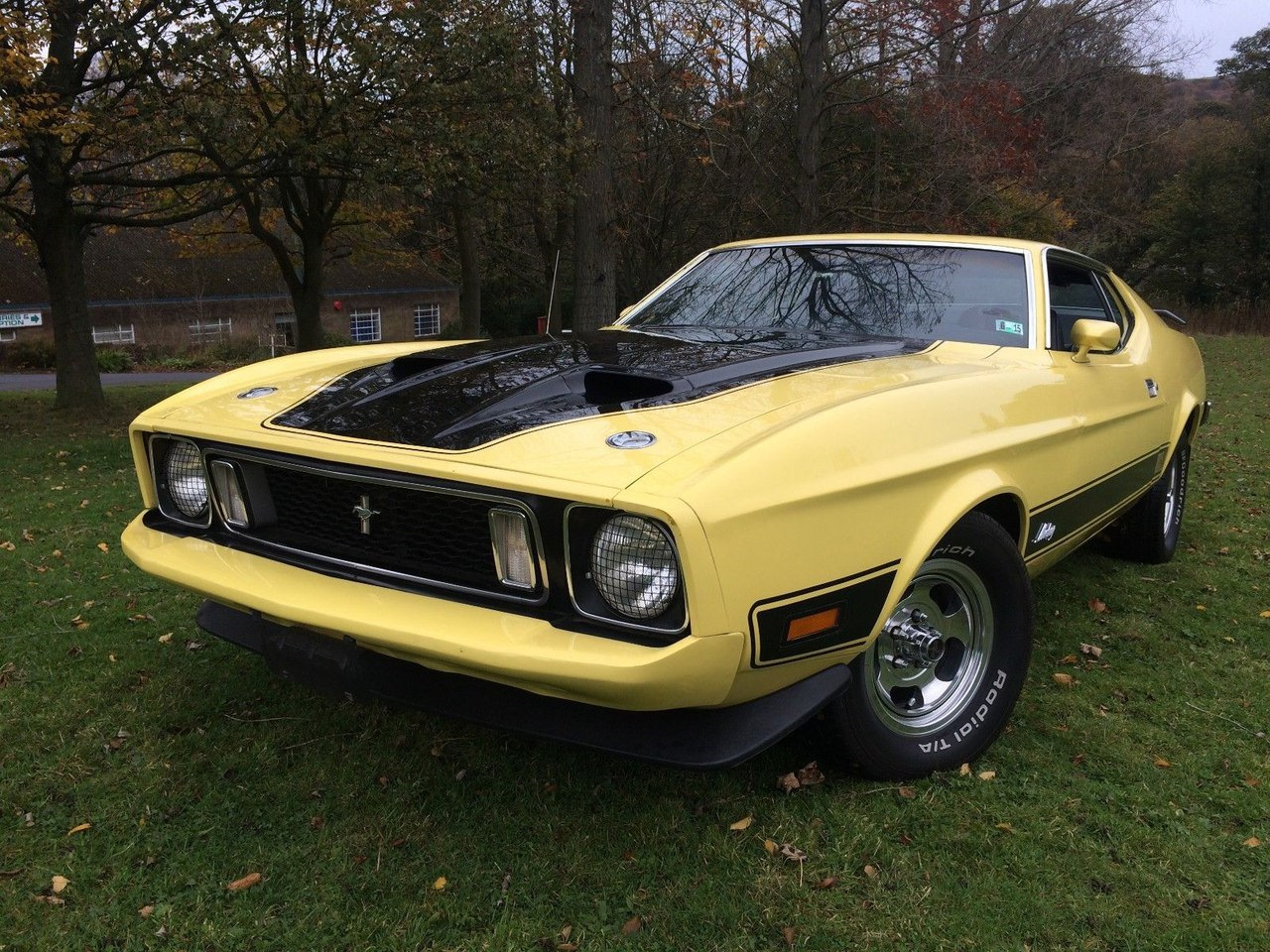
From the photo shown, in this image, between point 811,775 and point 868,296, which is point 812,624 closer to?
point 811,775

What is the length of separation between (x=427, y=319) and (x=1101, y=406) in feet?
122

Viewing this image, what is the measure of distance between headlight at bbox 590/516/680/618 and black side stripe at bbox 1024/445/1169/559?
4.66 ft

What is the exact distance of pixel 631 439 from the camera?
2.02 m

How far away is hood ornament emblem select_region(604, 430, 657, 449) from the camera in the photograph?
1984 millimetres

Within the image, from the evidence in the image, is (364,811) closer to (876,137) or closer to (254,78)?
(254,78)

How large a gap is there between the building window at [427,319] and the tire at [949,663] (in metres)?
36.5

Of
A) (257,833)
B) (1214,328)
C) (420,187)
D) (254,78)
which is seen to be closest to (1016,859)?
(257,833)

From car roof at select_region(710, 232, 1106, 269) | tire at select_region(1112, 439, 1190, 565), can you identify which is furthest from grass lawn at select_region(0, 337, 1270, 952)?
car roof at select_region(710, 232, 1106, 269)

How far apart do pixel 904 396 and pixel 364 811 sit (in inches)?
68.4

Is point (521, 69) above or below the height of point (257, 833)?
above

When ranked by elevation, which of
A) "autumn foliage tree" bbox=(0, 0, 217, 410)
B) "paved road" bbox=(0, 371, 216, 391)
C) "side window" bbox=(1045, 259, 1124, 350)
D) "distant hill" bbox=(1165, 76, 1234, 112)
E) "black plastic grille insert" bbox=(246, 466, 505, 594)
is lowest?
"paved road" bbox=(0, 371, 216, 391)

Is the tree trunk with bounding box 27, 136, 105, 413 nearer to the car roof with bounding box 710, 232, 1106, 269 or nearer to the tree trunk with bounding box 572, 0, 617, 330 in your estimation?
the tree trunk with bounding box 572, 0, 617, 330

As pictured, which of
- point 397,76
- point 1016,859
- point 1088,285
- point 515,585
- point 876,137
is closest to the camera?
point 515,585

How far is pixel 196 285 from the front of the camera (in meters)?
31.2
